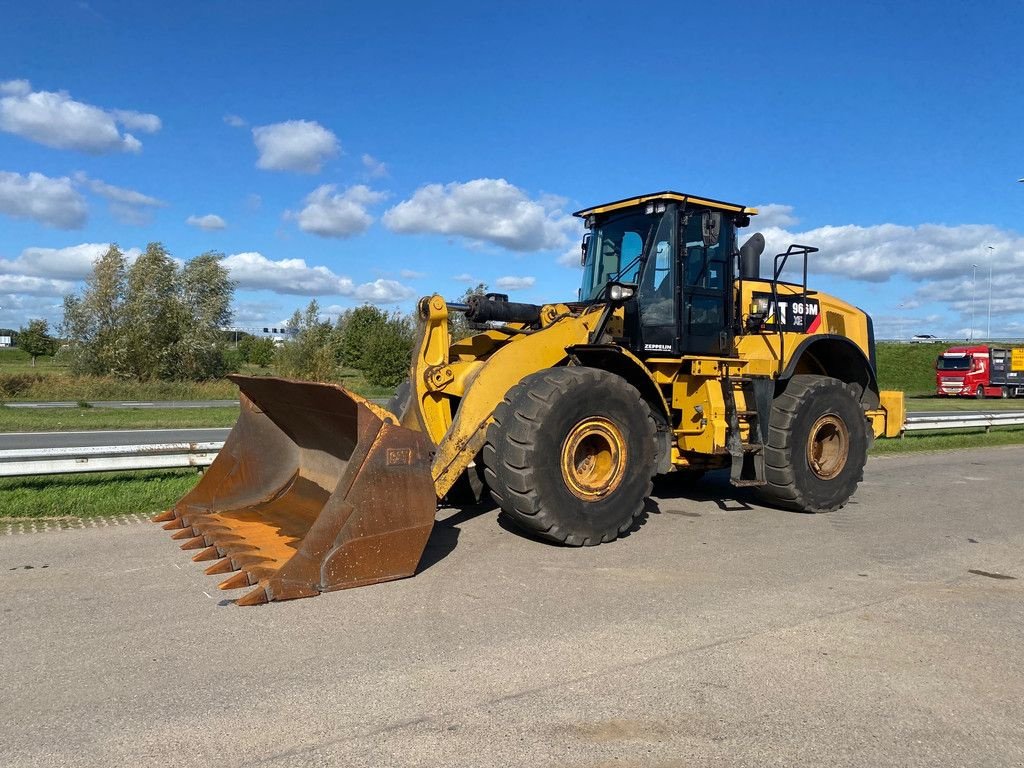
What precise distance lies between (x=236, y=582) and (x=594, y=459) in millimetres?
2984

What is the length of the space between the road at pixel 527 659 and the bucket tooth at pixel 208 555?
0.12 metres

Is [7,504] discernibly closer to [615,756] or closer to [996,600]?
[615,756]

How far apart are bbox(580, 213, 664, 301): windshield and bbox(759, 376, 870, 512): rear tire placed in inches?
80.9

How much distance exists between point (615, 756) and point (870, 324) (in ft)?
26.5

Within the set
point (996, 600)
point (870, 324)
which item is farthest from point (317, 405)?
point (870, 324)

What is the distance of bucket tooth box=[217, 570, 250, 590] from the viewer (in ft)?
16.4

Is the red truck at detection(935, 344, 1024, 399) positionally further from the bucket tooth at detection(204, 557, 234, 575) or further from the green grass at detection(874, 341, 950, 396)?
the bucket tooth at detection(204, 557, 234, 575)

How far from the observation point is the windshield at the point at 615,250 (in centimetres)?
796

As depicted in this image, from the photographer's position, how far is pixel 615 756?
3230mm

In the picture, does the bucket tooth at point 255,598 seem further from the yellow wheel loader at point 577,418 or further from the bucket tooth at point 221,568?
the bucket tooth at point 221,568

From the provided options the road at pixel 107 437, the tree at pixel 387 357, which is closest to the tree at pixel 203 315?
the tree at pixel 387 357

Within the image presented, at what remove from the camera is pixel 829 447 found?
880cm

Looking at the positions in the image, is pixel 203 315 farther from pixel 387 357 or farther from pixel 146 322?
pixel 387 357

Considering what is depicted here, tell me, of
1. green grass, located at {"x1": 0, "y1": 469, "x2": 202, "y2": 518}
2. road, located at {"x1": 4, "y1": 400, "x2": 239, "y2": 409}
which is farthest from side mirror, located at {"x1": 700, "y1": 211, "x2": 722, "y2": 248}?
road, located at {"x1": 4, "y1": 400, "x2": 239, "y2": 409}
